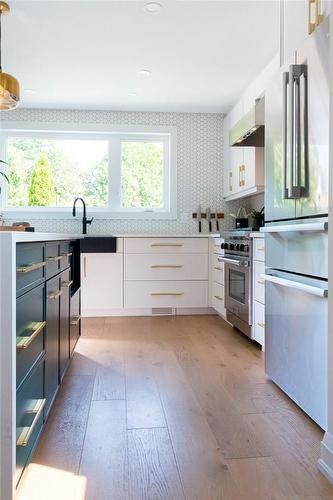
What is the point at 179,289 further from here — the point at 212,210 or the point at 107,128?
the point at 107,128

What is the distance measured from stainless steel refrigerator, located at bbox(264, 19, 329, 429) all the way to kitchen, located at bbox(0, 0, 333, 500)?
0.04 ft

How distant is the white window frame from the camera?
4.55 m

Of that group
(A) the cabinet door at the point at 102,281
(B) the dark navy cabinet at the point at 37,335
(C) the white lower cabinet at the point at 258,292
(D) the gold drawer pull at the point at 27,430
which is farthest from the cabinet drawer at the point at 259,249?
(D) the gold drawer pull at the point at 27,430

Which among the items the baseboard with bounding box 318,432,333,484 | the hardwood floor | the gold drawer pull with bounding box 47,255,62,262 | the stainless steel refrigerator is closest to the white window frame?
the hardwood floor

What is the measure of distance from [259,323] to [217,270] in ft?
4.02

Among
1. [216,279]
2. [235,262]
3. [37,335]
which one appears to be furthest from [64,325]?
[216,279]

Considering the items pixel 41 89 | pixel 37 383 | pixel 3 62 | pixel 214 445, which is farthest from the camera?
pixel 41 89

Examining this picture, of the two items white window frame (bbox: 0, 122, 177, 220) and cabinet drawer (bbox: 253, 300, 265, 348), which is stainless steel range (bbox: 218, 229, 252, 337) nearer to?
cabinet drawer (bbox: 253, 300, 265, 348)

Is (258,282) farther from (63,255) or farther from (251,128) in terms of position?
(63,255)

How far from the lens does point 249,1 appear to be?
2.54 m

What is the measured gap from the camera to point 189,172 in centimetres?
472

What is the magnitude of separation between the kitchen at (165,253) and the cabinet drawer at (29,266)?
15mm

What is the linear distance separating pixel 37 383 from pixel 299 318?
1182mm

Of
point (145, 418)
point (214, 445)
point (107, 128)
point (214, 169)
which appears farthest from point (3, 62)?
point (214, 445)
